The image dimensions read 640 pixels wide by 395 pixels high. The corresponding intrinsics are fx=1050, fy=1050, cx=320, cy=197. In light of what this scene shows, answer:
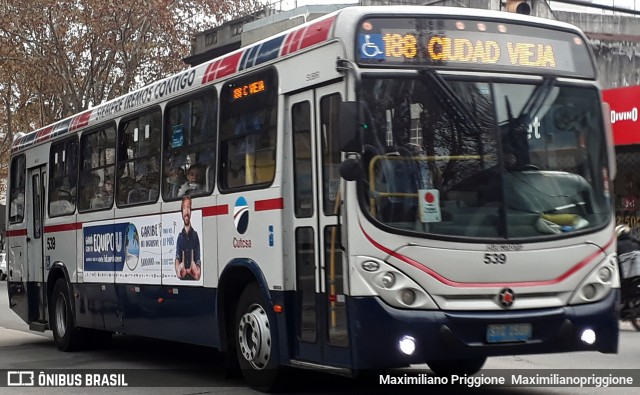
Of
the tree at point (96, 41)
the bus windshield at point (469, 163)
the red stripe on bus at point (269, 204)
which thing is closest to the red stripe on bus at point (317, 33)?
the bus windshield at point (469, 163)

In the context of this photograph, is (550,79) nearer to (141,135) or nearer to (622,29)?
(141,135)

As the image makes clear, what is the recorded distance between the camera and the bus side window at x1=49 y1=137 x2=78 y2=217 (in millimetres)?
15070

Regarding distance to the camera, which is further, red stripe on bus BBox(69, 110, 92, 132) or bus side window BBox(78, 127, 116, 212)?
red stripe on bus BBox(69, 110, 92, 132)

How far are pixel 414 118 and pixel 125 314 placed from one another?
597 centimetres

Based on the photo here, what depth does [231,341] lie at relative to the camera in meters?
10.6

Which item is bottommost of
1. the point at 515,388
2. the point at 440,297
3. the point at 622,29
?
the point at 515,388

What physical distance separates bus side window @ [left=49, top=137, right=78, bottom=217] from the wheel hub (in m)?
5.62

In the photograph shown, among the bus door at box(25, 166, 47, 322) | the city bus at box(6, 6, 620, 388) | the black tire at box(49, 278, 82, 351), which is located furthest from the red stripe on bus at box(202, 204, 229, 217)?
the bus door at box(25, 166, 47, 322)

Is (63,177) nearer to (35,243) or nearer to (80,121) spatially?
(80,121)

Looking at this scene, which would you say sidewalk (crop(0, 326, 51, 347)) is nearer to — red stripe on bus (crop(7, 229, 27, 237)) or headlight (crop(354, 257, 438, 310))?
red stripe on bus (crop(7, 229, 27, 237))

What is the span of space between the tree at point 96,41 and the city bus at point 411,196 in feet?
89.5

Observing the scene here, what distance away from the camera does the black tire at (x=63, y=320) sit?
1509cm

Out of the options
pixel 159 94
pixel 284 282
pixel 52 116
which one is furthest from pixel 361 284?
pixel 52 116

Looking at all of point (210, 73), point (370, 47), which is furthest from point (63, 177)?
point (370, 47)
